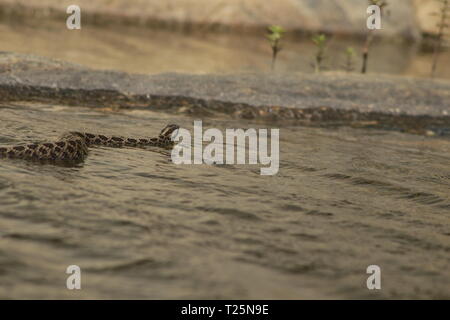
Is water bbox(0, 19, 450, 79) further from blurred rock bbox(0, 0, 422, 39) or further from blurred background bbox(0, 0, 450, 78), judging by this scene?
blurred rock bbox(0, 0, 422, 39)

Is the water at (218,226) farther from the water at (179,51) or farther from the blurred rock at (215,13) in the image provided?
the blurred rock at (215,13)

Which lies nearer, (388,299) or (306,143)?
(388,299)

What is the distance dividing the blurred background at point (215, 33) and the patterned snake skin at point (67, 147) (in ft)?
33.8

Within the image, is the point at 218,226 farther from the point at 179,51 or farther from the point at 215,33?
the point at 215,33

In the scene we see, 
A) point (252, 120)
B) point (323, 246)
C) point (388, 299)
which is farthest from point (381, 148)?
point (388, 299)

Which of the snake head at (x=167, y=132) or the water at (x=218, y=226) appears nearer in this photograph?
the water at (x=218, y=226)

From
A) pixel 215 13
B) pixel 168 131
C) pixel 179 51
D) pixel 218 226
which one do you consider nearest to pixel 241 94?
pixel 168 131

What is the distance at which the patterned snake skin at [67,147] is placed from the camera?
36.1 ft

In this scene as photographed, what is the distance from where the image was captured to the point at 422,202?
1120 centimetres

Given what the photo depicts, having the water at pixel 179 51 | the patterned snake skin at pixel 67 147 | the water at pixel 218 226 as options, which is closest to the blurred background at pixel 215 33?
the water at pixel 179 51
